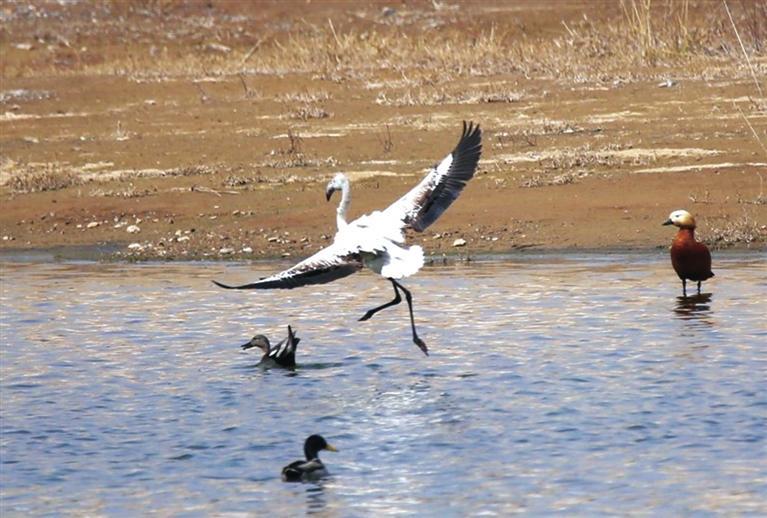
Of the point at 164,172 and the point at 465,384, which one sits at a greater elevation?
the point at 164,172

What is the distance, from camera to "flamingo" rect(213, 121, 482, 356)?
10.0m

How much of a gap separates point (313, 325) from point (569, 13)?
25054 mm

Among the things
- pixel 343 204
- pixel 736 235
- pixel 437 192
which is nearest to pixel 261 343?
pixel 343 204

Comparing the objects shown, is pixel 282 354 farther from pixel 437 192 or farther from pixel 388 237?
pixel 437 192

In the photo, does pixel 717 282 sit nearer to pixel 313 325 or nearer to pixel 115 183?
pixel 313 325

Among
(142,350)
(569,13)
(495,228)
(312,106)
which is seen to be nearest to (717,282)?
(495,228)

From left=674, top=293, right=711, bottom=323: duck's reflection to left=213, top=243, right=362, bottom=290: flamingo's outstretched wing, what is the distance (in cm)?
286

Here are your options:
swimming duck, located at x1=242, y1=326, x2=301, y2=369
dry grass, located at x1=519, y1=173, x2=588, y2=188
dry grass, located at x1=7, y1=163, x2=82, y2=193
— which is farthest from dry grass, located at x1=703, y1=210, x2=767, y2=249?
dry grass, located at x1=7, y1=163, x2=82, y2=193

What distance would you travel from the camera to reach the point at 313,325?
40.3 feet

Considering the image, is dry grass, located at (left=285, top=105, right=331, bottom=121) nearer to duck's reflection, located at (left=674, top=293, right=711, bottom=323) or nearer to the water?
the water

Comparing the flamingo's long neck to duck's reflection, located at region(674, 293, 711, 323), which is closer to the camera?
the flamingo's long neck

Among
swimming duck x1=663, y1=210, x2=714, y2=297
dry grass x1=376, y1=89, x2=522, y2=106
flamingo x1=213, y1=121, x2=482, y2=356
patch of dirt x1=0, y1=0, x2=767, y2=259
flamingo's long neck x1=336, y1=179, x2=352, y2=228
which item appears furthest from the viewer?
dry grass x1=376, y1=89, x2=522, y2=106

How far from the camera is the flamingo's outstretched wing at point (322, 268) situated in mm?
9711

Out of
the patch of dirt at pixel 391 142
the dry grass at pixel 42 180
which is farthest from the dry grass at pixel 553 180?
the dry grass at pixel 42 180
